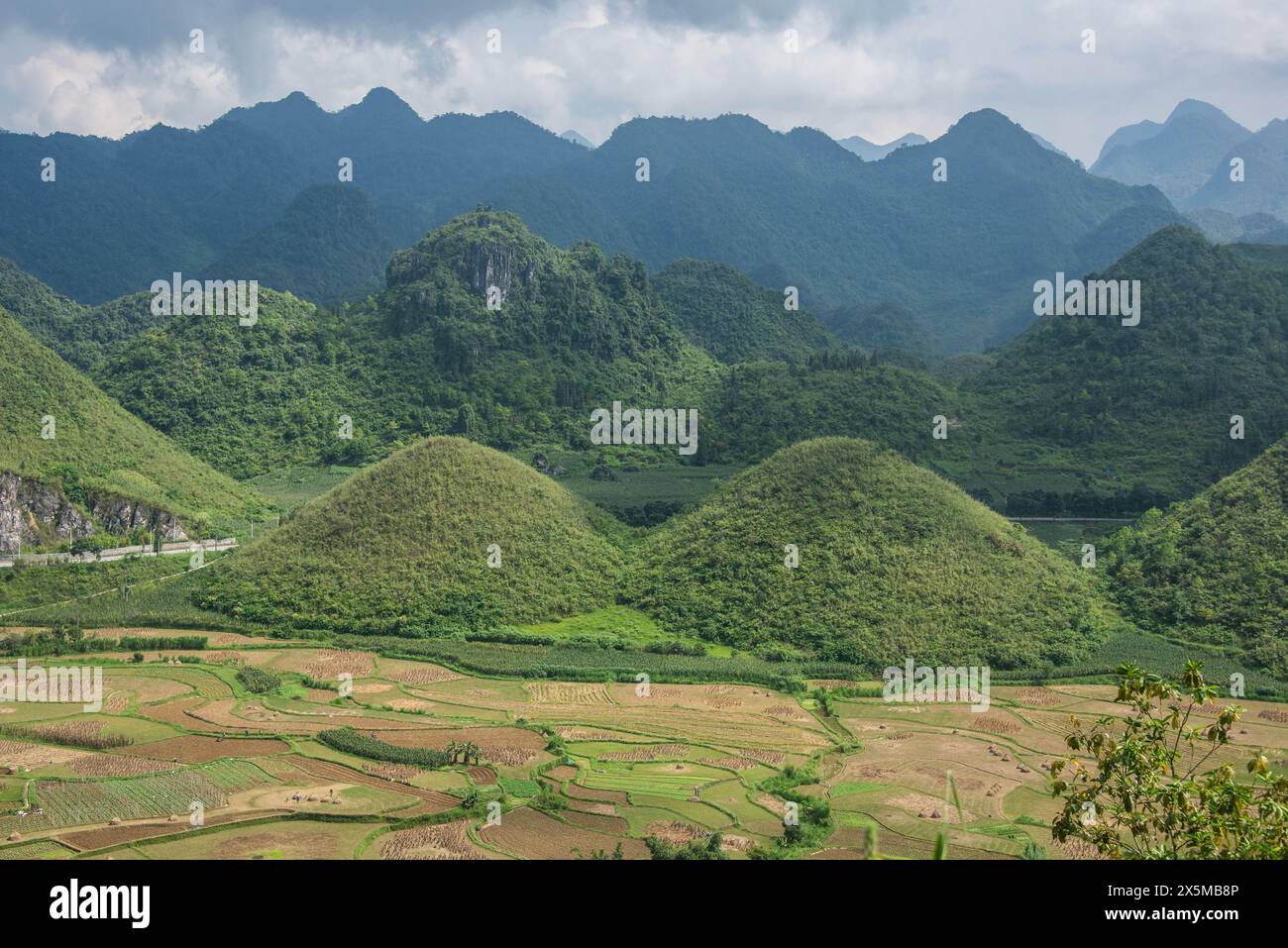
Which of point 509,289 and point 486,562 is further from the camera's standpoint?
point 509,289

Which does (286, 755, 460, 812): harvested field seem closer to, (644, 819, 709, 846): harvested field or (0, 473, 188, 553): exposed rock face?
(644, 819, 709, 846): harvested field

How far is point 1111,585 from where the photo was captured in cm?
5750

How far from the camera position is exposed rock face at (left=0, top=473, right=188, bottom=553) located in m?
62.3

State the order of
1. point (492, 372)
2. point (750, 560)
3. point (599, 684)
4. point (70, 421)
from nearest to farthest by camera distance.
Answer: point (599, 684)
point (750, 560)
point (70, 421)
point (492, 372)

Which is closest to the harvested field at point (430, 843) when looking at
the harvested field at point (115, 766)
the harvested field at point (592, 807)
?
the harvested field at point (592, 807)

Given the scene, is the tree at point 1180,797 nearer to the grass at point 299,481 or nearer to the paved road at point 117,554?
the paved road at point 117,554

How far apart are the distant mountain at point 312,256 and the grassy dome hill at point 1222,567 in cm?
14032

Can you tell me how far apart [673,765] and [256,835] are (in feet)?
42.4

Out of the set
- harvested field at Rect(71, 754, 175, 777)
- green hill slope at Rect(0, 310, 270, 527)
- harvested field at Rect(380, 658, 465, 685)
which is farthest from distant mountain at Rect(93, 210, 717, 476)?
harvested field at Rect(71, 754, 175, 777)

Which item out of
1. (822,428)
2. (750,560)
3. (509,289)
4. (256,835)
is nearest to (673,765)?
(256,835)

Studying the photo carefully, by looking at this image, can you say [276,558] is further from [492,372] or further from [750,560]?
[492,372]

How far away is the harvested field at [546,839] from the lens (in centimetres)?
2944

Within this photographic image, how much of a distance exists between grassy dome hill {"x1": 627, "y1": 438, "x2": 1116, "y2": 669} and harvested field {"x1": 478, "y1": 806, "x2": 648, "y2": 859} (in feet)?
63.1

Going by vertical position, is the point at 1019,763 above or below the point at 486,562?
below
